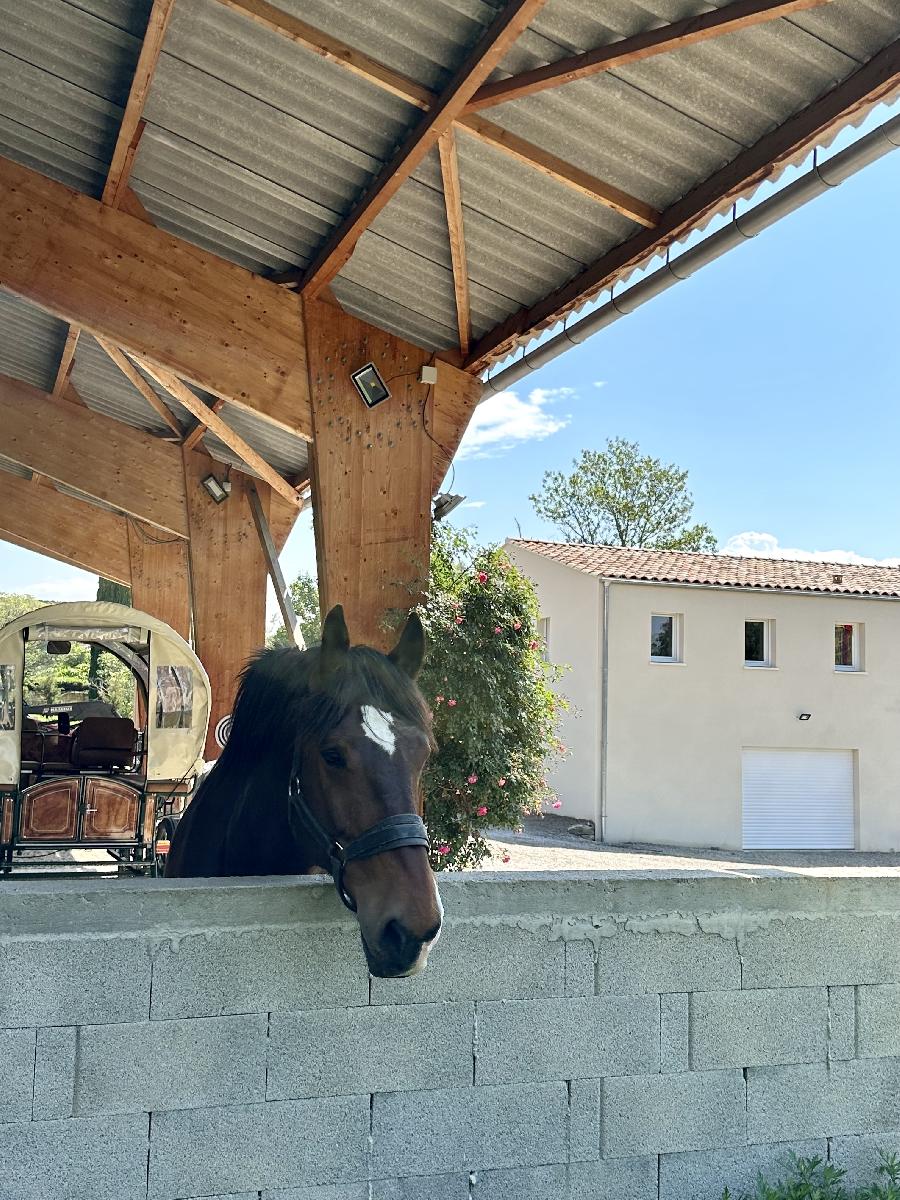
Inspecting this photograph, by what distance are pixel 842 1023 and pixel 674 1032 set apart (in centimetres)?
52

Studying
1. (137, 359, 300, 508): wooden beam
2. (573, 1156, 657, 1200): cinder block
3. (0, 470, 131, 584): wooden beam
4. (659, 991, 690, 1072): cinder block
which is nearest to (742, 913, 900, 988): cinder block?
(659, 991, 690, 1072): cinder block

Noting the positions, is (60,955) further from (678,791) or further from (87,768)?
(678,791)

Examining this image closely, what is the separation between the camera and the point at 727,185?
4.24 m

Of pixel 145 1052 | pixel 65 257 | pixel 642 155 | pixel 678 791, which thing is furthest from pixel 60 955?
pixel 678 791

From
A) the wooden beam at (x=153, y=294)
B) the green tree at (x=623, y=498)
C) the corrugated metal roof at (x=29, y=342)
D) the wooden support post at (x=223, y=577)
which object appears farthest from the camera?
the green tree at (x=623, y=498)

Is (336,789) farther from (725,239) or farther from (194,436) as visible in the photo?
(194,436)

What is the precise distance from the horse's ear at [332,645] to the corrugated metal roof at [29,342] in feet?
18.5

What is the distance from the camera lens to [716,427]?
63.8 m

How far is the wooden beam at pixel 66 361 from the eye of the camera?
781 cm

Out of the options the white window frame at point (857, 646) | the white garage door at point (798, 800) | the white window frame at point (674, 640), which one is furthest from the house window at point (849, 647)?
the white window frame at point (674, 640)

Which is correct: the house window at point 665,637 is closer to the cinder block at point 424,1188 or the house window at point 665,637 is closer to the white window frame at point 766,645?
the white window frame at point 766,645

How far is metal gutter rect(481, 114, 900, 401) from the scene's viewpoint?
143 inches

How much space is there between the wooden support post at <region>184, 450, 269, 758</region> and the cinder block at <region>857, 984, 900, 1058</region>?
7249mm

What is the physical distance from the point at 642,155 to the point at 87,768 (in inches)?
219
